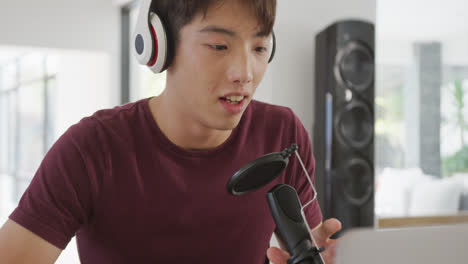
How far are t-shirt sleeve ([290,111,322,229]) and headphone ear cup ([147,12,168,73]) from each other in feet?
1.29

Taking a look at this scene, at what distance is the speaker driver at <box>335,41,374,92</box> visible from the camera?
2500 millimetres

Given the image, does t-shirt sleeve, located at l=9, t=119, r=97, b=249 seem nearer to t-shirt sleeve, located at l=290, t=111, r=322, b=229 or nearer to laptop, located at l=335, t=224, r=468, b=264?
t-shirt sleeve, located at l=290, t=111, r=322, b=229

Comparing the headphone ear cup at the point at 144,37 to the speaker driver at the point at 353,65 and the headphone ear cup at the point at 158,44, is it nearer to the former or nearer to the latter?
the headphone ear cup at the point at 158,44

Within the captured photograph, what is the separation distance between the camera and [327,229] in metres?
0.95

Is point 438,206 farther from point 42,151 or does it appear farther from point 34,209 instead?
point 42,151

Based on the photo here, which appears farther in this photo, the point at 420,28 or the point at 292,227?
the point at 420,28

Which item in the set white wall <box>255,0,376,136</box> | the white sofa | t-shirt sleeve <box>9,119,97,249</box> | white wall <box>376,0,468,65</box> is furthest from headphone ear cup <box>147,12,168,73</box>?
white wall <box>376,0,468,65</box>

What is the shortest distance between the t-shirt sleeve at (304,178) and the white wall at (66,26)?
3.58 m

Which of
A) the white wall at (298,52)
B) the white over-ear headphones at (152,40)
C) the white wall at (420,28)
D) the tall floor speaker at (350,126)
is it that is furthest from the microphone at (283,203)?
the white wall at (420,28)

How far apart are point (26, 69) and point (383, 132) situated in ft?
19.4

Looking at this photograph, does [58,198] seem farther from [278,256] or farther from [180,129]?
[278,256]

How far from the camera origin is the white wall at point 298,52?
2.85 m

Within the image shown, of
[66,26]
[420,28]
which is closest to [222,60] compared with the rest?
[66,26]

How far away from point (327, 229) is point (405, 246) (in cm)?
57
